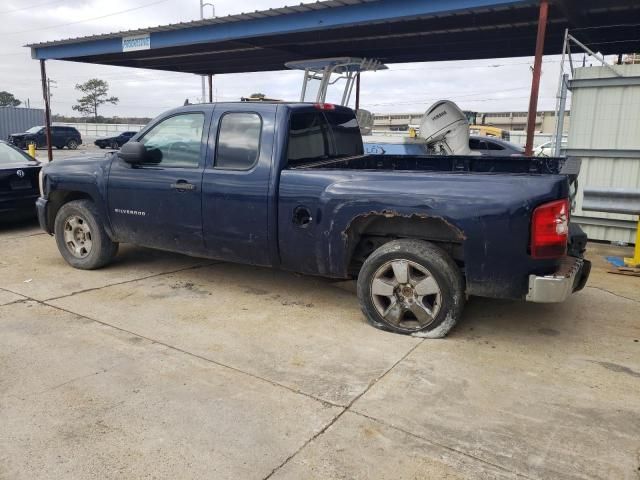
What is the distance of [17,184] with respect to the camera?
324 inches

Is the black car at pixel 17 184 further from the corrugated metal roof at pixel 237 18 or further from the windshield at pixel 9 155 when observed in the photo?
the corrugated metal roof at pixel 237 18

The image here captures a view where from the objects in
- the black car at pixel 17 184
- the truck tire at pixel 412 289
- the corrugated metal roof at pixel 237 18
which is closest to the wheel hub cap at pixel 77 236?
the black car at pixel 17 184

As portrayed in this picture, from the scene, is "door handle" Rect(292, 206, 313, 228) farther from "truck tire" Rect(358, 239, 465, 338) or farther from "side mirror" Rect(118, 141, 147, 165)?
"side mirror" Rect(118, 141, 147, 165)

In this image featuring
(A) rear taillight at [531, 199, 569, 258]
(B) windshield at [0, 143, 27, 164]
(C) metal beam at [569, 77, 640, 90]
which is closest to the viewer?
(A) rear taillight at [531, 199, 569, 258]

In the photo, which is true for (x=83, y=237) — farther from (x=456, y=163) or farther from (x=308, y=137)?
(x=456, y=163)

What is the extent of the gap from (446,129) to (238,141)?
7.70 metres

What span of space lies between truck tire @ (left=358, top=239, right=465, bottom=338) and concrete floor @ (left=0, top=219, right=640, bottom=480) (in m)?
0.16

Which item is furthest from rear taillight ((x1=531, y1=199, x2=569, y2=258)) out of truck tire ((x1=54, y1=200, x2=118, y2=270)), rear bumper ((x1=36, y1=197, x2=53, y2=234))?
Result: rear bumper ((x1=36, y1=197, x2=53, y2=234))

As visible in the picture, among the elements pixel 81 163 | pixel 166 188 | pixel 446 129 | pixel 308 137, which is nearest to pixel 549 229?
pixel 308 137

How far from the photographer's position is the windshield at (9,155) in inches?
335

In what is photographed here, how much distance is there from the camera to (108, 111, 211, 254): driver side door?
509 centimetres

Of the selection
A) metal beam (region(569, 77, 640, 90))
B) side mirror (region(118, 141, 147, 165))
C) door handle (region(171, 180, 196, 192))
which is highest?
metal beam (region(569, 77, 640, 90))

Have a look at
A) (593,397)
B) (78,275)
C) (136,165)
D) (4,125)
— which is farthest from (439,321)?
(4,125)

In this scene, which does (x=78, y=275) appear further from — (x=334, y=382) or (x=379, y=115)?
(x=379, y=115)
